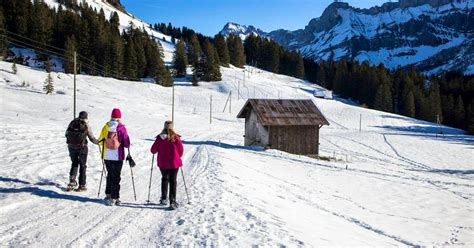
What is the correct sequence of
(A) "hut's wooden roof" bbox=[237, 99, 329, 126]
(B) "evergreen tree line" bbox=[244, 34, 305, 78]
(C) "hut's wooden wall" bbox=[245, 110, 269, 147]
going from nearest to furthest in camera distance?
(A) "hut's wooden roof" bbox=[237, 99, 329, 126] < (C) "hut's wooden wall" bbox=[245, 110, 269, 147] < (B) "evergreen tree line" bbox=[244, 34, 305, 78]

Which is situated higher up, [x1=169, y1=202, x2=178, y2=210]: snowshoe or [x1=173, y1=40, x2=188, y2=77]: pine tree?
[x1=173, y1=40, x2=188, y2=77]: pine tree

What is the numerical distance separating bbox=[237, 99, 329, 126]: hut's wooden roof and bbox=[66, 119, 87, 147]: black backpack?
82.6 ft

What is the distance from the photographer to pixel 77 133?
1048 centimetres

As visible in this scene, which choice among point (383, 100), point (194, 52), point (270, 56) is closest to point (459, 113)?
point (383, 100)

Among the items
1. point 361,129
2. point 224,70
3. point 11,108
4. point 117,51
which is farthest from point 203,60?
point 11,108

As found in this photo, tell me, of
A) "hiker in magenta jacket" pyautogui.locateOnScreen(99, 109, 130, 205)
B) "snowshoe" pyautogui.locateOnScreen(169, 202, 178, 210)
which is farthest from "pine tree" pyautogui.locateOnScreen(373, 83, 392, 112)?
"hiker in magenta jacket" pyautogui.locateOnScreen(99, 109, 130, 205)

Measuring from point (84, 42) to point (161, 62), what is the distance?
19530mm

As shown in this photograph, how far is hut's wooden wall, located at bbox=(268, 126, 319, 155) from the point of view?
36.1 metres

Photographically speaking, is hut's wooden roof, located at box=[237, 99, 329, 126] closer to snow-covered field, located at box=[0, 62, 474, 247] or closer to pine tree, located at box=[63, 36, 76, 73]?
snow-covered field, located at box=[0, 62, 474, 247]

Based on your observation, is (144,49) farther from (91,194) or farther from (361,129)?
(91,194)

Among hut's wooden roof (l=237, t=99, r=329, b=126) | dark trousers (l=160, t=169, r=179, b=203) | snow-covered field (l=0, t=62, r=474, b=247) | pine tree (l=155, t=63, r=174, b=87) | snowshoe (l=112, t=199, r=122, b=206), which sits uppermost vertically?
pine tree (l=155, t=63, r=174, b=87)

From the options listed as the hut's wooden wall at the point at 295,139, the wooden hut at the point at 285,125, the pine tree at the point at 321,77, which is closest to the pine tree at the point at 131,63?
the wooden hut at the point at 285,125

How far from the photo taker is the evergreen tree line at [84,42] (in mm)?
87938

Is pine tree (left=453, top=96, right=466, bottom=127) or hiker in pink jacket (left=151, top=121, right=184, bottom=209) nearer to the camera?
hiker in pink jacket (left=151, top=121, right=184, bottom=209)
